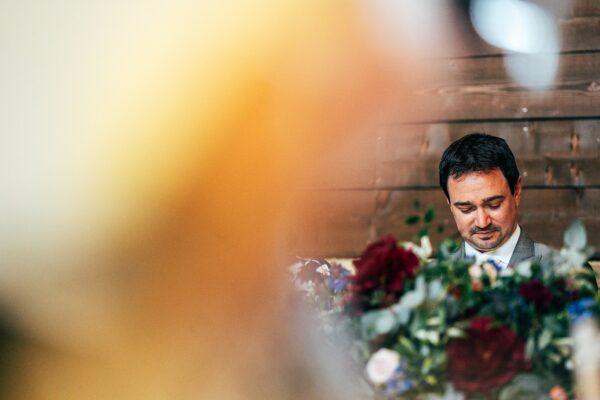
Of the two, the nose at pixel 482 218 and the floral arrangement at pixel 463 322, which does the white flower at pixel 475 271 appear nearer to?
the floral arrangement at pixel 463 322

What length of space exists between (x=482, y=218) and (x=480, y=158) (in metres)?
0.15

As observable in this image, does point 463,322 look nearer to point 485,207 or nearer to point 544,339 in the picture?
point 544,339

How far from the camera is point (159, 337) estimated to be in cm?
165

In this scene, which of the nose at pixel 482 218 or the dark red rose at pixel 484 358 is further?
the nose at pixel 482 218

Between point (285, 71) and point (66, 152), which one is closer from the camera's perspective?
point (66, 152)

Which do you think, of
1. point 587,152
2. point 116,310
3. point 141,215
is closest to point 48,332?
point 116,310

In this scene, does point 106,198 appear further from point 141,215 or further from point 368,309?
point 368,309

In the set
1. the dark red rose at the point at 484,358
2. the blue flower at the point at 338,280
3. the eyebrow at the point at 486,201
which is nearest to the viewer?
the dark red rose at the point at 484,358

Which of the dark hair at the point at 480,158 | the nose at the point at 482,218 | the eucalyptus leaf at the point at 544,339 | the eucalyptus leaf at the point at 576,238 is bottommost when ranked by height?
the eucalyptus leaf at the point at 544,339

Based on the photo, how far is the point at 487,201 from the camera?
2.37 metres

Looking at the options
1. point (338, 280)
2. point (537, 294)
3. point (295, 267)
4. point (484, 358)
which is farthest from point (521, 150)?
point (484, 358)

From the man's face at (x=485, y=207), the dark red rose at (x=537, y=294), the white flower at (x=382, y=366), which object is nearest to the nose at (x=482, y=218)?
the man's face at (x=485, y=207)

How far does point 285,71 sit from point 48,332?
4.70ft

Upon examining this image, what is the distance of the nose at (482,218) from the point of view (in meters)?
2.38
